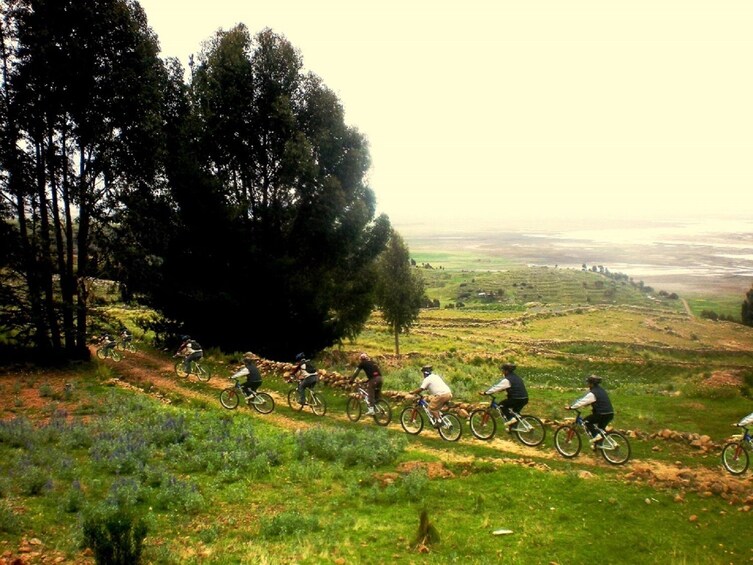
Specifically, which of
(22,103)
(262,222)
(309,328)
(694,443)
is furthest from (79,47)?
(694,443)

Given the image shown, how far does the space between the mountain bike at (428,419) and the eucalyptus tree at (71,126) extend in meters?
18.3

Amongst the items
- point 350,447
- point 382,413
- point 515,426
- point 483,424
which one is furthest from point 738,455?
point 382,413

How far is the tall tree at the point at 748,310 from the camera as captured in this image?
98.8m

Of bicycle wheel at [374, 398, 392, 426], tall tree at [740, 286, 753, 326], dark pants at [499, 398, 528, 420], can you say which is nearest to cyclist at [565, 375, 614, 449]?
dark pants at [499, 398, 528, 420]

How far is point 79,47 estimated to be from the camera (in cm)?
2584

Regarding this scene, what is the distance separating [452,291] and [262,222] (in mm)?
126808

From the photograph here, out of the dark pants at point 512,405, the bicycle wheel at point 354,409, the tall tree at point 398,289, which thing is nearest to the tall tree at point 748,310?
the tall tree at point 398,289

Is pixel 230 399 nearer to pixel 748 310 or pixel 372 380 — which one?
pixel 372 380

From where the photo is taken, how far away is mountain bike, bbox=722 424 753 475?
46.3 ft

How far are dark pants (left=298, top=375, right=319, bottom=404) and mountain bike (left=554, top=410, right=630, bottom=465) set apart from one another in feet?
29.8

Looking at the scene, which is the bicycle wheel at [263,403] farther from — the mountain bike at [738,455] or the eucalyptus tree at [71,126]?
the mountain bike at [738,455]

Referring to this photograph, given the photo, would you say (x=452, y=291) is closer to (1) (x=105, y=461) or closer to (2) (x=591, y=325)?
(2) (x=591, y=325)

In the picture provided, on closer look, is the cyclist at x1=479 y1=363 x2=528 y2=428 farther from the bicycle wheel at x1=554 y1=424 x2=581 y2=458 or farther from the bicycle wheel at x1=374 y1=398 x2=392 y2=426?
the bicycle wheel at x1=374 y1=398 x2=392 y2=426

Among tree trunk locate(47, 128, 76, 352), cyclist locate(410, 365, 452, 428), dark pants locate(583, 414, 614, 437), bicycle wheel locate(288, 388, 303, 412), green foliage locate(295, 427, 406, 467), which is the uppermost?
tree trunk locate(47, 128, 76, 352)
